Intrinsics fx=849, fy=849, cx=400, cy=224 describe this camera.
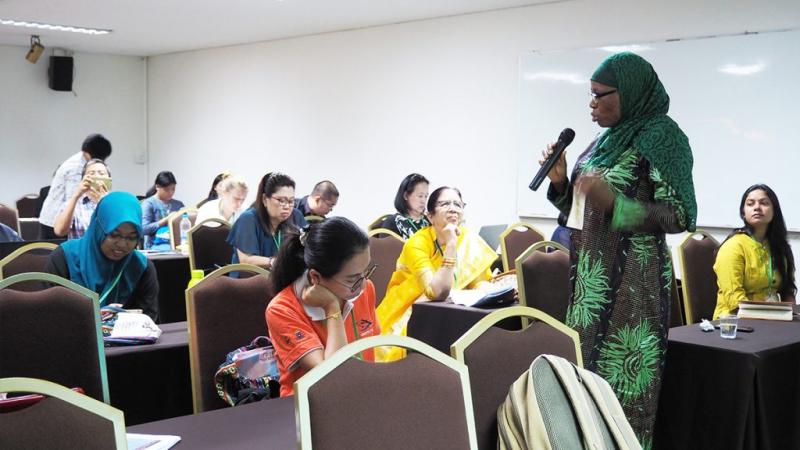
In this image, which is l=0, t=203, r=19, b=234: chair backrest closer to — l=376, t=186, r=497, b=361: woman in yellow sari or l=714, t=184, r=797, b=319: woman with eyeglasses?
l=376, t=186, r=497, b=361: woman in yellow sari

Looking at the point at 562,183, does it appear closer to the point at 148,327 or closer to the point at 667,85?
the point at 148,327

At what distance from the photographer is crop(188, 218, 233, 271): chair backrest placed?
5.11m

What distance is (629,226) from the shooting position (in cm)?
239

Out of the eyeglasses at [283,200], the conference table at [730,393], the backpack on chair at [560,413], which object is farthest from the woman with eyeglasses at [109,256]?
the conference table at [730,393]

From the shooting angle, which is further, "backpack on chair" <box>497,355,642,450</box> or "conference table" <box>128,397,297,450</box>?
"conference table" <box>128,397,297,450</box>

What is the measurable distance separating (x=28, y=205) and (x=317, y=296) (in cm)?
929

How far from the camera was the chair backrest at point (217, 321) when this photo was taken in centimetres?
268

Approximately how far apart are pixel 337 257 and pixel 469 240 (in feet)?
6.89

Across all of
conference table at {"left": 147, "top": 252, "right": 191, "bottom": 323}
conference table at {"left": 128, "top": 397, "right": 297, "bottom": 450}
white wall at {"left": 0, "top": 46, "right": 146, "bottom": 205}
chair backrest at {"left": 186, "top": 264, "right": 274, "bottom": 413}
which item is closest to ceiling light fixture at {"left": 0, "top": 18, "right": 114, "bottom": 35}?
white wall at {"left": 0, "top": 46, "right": 146, "bottom": 205}

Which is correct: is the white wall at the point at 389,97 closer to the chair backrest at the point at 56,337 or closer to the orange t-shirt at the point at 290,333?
the orange t-shirt at the point at 290,333

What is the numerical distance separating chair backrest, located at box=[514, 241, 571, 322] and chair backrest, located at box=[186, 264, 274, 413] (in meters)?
1.24

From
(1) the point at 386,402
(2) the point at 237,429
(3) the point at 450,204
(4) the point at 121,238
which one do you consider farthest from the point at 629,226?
(4) the point at 121,238

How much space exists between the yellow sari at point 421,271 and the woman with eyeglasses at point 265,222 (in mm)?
866

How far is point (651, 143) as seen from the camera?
238cm
